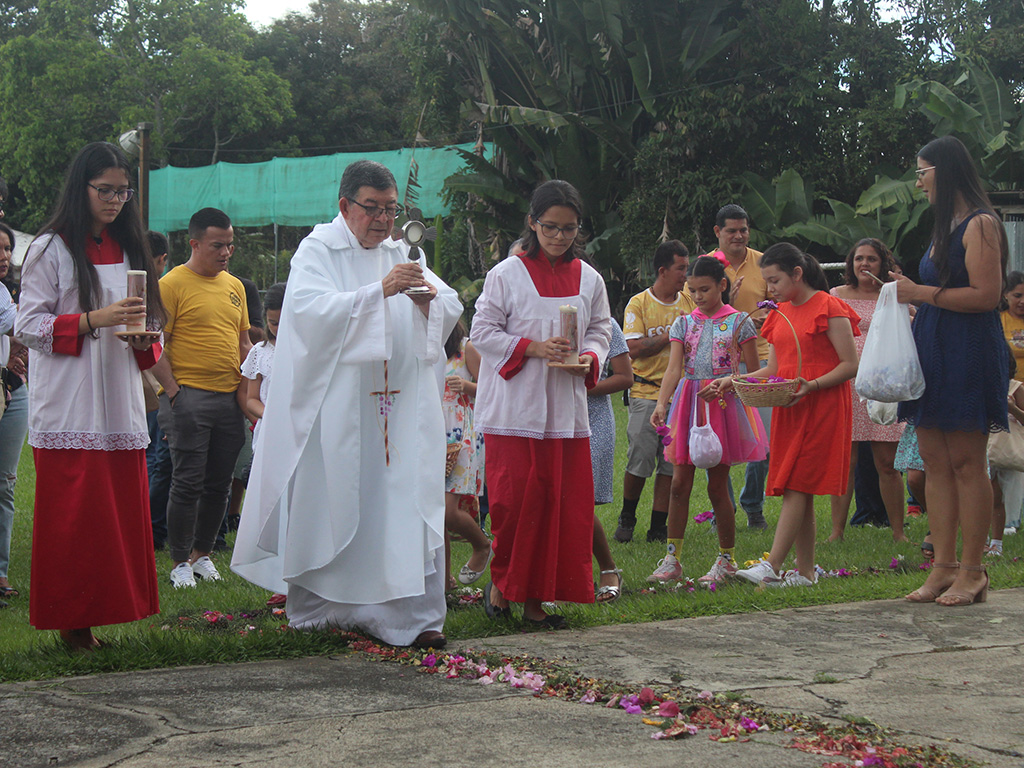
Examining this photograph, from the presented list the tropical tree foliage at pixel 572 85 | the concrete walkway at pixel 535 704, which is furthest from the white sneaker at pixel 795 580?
the tropical tree foliage at pixel 572 85

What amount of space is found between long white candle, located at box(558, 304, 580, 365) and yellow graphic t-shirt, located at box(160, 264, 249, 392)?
2.92 metres

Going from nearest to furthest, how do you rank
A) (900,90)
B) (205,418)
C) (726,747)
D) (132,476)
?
(726,747)
(132,476)
(205,418)
(900,90)

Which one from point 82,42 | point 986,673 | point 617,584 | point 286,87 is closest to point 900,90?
point 617,584

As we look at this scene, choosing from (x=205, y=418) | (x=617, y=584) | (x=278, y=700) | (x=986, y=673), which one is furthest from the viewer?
(x=205, y=418)

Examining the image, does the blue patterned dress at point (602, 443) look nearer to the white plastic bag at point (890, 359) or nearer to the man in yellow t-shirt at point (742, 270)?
the man in yellow t-shirt at point (742, 270)

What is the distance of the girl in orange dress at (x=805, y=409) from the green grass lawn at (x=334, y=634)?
309 millimetres

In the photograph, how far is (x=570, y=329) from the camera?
5.16 meters

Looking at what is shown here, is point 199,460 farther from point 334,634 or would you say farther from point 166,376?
point 334,634

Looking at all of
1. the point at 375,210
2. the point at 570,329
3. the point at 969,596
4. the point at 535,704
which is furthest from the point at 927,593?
the point at 375,210

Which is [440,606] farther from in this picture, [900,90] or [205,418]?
[900,90]

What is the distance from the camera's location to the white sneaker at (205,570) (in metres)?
6.99

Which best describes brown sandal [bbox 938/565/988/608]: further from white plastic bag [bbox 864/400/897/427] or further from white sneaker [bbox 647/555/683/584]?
white sneaker [bbox 647/555/683/584]

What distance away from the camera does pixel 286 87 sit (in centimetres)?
3950

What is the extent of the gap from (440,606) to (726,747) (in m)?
1.84
